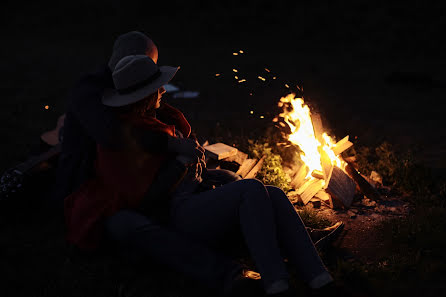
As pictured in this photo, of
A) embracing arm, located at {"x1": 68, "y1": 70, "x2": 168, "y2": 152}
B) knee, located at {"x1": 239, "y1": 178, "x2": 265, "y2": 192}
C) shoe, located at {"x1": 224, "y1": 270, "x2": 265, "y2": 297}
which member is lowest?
shoe, located at {"x1": 224, "y1": 270, "x2": 265, "y2": 297}

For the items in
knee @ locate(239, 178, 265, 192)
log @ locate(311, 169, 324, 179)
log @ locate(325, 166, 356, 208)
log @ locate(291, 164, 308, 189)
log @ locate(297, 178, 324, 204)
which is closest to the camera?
knee @ locate(239, 178, 265, 192)

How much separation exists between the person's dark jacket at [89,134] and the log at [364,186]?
2.83 metres

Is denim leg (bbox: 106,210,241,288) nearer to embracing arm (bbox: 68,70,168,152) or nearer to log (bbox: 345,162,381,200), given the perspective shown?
embracing arm (bbox: 68,70,168,152)

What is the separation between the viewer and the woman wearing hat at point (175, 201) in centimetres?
359

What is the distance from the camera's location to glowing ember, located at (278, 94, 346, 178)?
6090 millimetres

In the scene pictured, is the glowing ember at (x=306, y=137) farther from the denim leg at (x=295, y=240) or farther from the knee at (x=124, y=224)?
the knee at (x=124, y=224)

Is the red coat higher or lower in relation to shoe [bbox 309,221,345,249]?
higher

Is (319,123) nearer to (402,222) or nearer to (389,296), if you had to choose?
(402,222)

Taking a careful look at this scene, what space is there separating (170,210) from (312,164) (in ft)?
8.96

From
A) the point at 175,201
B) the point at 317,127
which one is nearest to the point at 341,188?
the point at 317,127

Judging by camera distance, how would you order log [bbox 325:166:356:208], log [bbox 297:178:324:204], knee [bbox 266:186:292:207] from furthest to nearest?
log [bbox 297:178:324:204] → log [bbox 325:166:356:208] → knee [bbox 266:186:292:207]

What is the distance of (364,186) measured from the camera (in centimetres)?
572

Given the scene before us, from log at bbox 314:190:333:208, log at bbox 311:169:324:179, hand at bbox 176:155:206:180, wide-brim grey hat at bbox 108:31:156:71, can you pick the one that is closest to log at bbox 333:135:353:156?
log at bbox 311:169:324:179

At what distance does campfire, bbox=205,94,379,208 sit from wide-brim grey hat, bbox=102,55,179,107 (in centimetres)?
219
